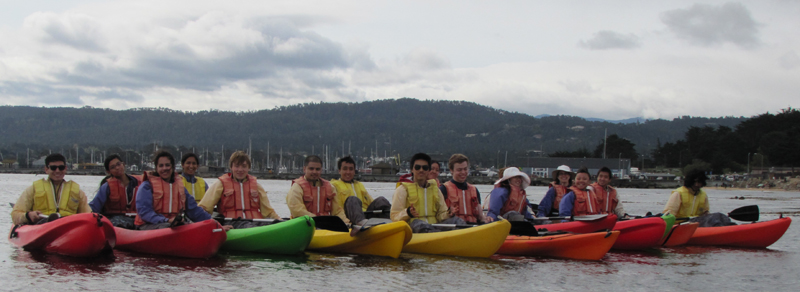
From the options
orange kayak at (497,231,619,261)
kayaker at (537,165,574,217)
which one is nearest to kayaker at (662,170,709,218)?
kayaker at (537,165,574,217)

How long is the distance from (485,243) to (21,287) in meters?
6.64

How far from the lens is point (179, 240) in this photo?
10.4 metres

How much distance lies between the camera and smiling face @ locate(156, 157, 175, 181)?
34.5 ft

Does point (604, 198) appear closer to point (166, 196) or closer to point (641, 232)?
point (641, 232)

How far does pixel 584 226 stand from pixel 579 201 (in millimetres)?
836

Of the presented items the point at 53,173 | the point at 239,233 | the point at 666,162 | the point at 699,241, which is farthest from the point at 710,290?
the point at 666,162

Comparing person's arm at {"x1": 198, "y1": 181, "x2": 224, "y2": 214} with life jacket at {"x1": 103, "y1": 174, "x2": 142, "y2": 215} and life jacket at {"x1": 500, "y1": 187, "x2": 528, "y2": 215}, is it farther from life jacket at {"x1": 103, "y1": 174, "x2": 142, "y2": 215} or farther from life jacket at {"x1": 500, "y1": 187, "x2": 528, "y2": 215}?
life jacket at {"x1": 500, "y1": 187, "x2": 528, "y2": 215}

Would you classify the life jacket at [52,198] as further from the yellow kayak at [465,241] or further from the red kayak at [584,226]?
the red kayak at [584,226]

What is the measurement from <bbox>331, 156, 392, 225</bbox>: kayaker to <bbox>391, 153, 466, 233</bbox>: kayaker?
0.73 m

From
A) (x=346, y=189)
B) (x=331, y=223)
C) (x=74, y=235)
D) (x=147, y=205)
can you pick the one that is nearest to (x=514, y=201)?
(x=346, y=189)

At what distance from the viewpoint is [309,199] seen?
1192cm

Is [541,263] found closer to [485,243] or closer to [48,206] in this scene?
[485,243]

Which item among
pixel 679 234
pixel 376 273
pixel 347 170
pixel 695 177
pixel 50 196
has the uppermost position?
pixel 347 170

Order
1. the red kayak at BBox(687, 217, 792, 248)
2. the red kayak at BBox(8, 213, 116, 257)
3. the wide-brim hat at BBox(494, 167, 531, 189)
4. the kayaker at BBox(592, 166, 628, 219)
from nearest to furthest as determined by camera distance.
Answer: the red kayak at BBox(8, 213, 116, 257) → the wide-brim hat at BBox(494, 167, 531, 189) → the kayaker at BBox(592, 166, 628, 219) → the red kayak at BBox(687, 217, 792, 248)
